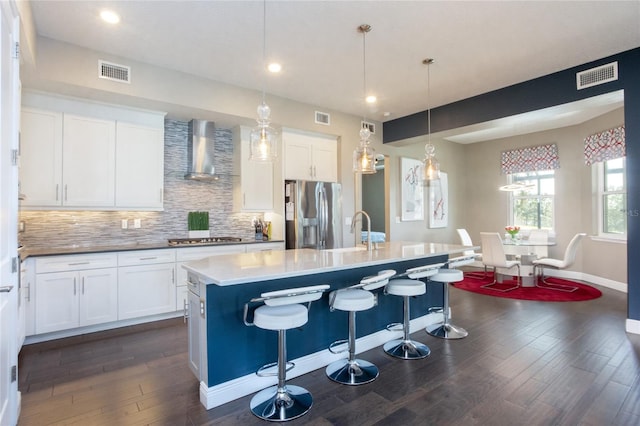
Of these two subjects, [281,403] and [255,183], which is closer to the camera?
[281,403]

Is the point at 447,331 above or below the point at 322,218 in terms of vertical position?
below

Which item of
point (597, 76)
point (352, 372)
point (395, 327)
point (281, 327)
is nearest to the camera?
point (281, 327)

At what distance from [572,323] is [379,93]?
377 cm

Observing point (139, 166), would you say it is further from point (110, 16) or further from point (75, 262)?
point (110, 16)

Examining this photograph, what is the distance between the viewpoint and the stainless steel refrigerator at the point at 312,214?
4.98 meters

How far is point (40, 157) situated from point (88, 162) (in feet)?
1.36

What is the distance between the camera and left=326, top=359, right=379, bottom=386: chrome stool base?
2.57 m

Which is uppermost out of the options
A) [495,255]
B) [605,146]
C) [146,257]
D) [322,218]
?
[605,146]

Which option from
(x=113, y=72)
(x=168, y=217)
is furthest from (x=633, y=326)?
(x=113, y=72)

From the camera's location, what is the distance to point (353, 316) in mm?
2672

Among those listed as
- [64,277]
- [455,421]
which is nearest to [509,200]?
[455,421]

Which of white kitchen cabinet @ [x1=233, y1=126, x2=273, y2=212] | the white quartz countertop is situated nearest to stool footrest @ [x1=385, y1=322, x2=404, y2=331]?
the white quartz countertop

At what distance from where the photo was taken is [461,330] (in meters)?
3.67

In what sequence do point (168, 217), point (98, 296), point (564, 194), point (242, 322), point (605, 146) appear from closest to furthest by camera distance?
point (242, 322) → point (98, 296) → point (168, 217) → point (605, 146) → point (564, 194)
